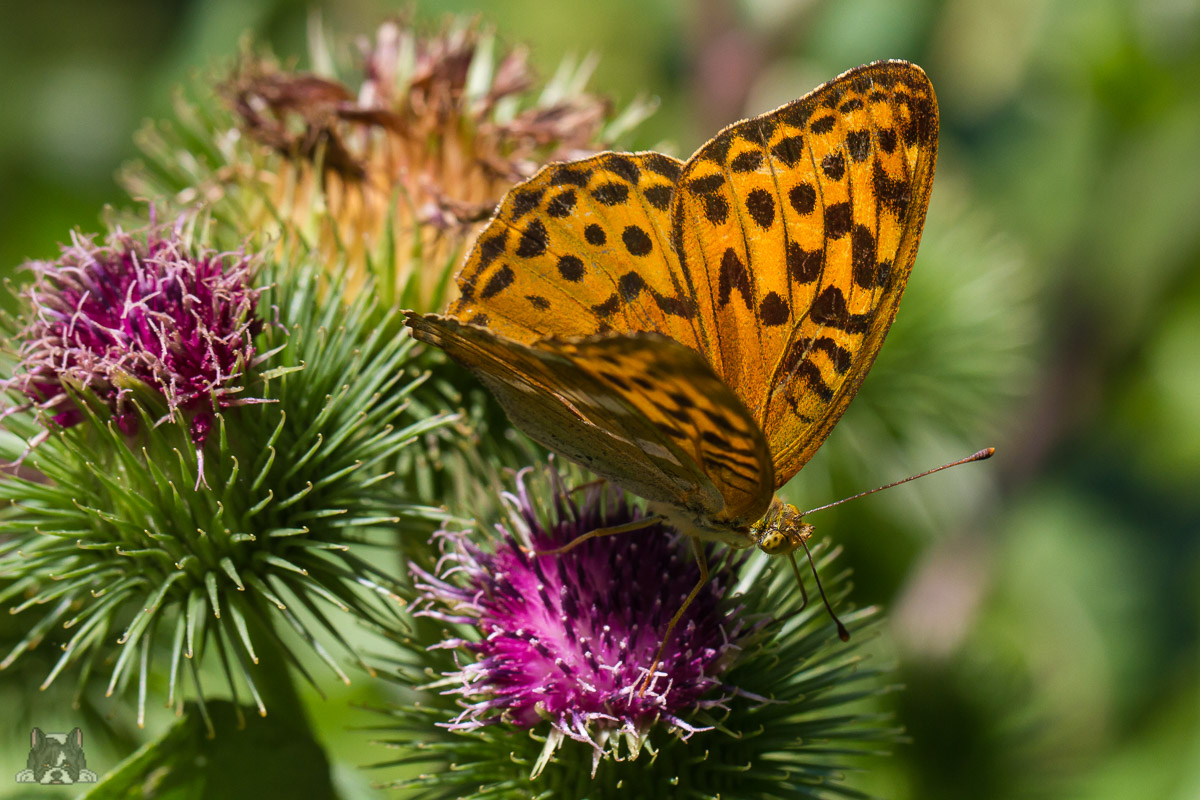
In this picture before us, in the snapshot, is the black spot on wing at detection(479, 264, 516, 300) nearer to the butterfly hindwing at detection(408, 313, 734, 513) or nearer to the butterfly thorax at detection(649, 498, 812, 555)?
the butterfly hindwing at detection(408, 313, 734, 513)

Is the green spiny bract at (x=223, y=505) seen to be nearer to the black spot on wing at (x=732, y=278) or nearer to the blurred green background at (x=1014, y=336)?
the black spot on wing at (x=732, y=278)

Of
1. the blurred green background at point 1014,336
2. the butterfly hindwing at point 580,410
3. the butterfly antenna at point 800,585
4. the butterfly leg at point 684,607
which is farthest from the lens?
the blurred green background at point 1014,336

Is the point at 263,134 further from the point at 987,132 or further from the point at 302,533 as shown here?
the point at 987,132

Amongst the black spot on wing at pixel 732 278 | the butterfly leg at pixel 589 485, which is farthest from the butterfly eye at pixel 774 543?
the black spot on wing at pixel 732 278

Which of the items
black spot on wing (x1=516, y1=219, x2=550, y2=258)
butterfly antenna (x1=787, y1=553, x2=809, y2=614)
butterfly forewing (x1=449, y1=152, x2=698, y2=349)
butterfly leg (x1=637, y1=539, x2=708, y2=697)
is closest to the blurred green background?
butterfly antenna (x1=787, y1=553, x2=809, y2=614)

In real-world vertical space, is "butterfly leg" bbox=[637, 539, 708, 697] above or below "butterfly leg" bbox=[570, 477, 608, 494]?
below

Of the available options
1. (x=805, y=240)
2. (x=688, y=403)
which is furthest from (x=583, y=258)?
(x=688, y=403)
